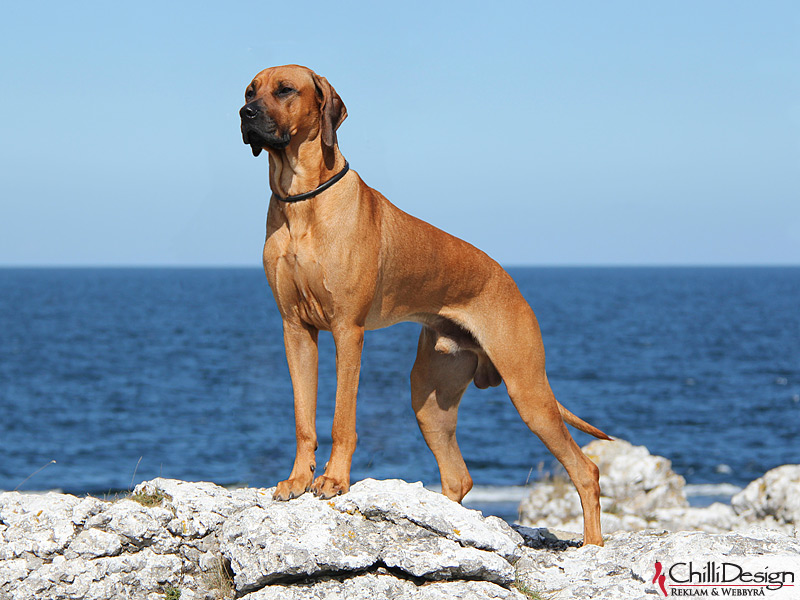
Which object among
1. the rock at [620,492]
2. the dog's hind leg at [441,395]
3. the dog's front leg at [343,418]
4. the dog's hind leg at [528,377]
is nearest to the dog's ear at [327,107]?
the dog's front leg at [343,418]

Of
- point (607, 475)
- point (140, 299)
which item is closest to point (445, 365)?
point (607, 475)

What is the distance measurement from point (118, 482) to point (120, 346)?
117ft

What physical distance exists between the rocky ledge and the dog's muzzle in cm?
233

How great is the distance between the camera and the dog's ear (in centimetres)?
528

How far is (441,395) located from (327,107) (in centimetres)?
254

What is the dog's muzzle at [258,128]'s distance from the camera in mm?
4988

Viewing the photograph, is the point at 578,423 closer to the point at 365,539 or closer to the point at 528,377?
the point at 528,377

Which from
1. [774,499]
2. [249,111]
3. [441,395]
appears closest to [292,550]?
[441,395]

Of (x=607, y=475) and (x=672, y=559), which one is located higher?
(x=672, y=559)

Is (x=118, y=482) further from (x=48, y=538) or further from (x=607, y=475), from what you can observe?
(x=48, y=538)

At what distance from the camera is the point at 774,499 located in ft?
38.3

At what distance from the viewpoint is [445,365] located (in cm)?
655

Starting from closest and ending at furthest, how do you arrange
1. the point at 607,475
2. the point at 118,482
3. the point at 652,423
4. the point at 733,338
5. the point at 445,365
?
the point at 445,365 → the point at 607,475 → the point at 118,482 → the point at 652,423 → the point at 733,338

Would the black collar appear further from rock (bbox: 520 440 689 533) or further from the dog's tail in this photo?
rock (bbox: 520 440 689 533)
